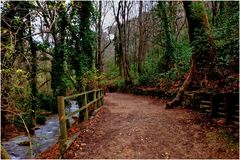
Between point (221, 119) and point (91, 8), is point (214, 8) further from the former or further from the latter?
point (221, 119)

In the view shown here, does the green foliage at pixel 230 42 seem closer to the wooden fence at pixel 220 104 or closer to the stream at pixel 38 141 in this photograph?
the wooden fence at pixel 220 104

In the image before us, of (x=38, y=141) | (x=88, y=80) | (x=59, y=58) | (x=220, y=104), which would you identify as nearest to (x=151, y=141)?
(x=220, y=104)

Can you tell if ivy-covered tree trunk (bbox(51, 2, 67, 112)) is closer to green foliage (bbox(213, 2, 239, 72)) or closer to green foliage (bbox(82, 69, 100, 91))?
green foliage (bbox(82, 69, 100, 91))

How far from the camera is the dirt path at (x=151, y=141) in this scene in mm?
6398

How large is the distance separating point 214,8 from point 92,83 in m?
12.2

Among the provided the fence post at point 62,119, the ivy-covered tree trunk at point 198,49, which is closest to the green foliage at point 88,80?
the ivy-covered tree trunk at point 198,49

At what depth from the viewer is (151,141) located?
7.33 metres

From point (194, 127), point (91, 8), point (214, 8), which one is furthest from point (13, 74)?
point (214, 8)

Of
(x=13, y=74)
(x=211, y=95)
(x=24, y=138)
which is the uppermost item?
(x=13, y=74)

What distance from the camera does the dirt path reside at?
640 centimetres

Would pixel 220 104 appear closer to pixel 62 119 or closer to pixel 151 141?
pixel 151 141

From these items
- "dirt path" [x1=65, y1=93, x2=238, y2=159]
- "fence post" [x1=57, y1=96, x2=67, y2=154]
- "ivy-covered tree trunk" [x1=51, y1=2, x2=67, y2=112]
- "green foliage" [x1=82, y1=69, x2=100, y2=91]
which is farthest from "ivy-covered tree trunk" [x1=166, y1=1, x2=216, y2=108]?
"ivy-covered tree trunk" [x1=51, y1=2, x2=67, y2=112]

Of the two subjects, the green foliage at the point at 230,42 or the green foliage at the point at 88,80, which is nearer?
the green foliage at the point at 230,42

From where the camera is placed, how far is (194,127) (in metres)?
8.29
